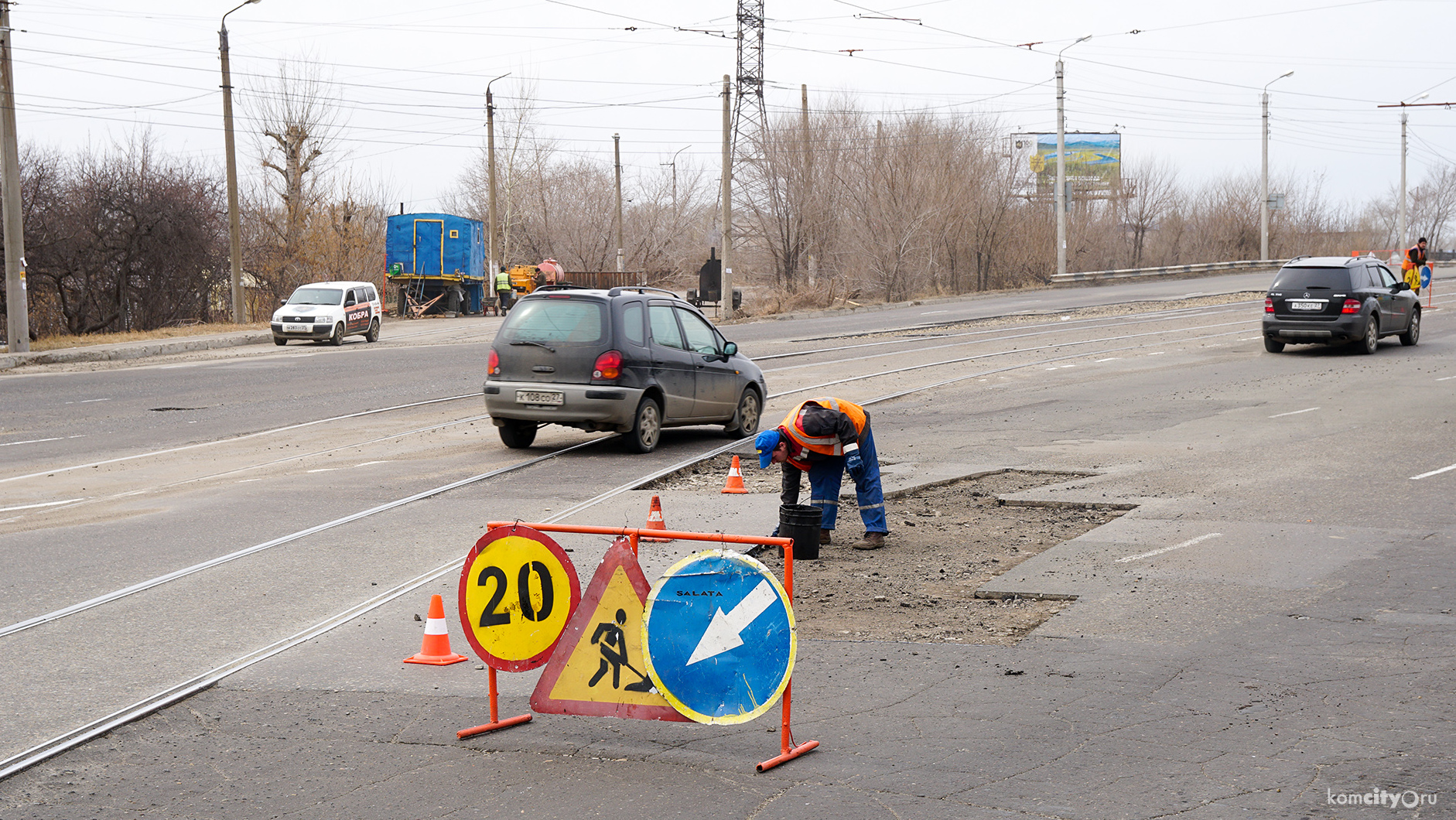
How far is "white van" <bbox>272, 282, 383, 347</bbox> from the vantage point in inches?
1297

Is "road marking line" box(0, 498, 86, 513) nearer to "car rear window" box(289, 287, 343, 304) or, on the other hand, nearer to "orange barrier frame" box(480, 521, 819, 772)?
"orange barrier frame" box(480, 521, 819, 772)

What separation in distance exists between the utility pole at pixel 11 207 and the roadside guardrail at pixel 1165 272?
3636 centimetres

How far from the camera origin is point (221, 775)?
4777 mm

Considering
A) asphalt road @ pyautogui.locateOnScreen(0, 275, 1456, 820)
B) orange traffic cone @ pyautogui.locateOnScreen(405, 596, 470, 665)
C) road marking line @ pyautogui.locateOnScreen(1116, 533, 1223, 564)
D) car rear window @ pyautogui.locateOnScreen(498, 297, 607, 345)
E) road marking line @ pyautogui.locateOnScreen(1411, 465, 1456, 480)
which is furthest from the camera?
car rear window @ pyautogui.locateOnScreen(498, 297, 607, 345)

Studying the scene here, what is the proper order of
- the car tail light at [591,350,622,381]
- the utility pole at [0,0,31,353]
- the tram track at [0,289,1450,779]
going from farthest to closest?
1. the utility pole at [0,0,31,353]
2. the car tail light at [591,350,622,381]
3. the tram track at [0,289,1450,779]

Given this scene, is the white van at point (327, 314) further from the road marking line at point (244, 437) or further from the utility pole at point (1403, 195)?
the utility pole at point (1403, 195)

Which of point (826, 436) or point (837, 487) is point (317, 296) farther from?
point (826, 436)

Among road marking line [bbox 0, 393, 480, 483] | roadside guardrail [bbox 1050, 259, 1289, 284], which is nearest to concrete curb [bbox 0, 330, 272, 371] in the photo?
road marking line [bbox 0, 393, 480, 483]

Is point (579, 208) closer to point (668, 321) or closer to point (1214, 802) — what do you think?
point (668, 321)

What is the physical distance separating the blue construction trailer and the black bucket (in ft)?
136

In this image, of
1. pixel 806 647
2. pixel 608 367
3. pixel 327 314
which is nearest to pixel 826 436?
pixel 806 647

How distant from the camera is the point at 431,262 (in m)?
48.5

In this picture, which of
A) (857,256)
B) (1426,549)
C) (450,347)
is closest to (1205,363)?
(1426,549)

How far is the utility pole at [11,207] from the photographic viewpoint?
90.2ft
